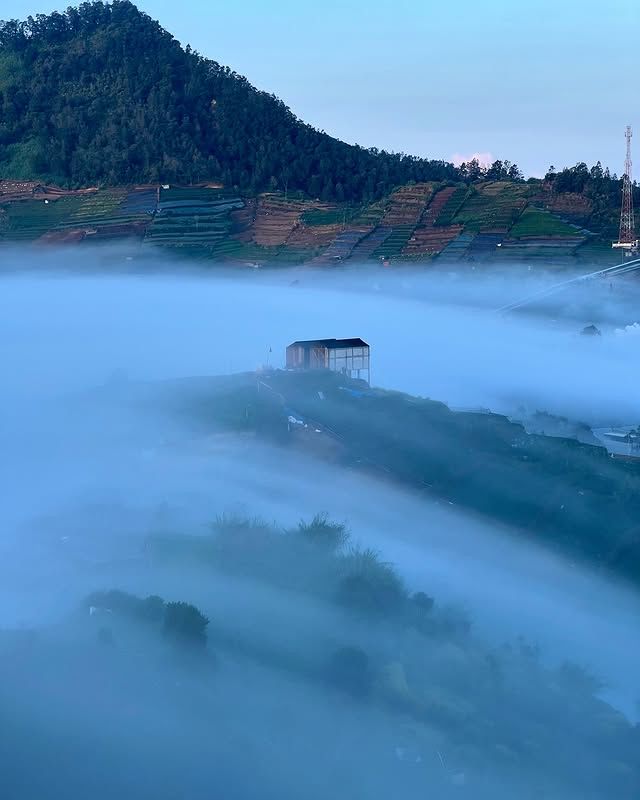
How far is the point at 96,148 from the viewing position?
21.6 m

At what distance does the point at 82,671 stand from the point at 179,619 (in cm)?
74

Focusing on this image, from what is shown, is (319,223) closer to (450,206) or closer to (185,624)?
Result: (450,206)

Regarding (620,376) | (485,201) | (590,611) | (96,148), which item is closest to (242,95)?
(96,148)

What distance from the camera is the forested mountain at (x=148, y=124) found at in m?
21.6

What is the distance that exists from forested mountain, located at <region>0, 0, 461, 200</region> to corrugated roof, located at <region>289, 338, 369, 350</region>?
887 centimetres

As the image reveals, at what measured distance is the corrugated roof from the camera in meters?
13.0

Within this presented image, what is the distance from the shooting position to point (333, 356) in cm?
1300

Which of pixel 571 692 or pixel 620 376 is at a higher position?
pixel 620 376

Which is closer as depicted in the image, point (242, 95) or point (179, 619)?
point (179, 619)

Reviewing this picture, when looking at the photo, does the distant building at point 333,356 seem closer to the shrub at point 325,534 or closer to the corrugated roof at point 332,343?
the corrugated roof at point 332,343

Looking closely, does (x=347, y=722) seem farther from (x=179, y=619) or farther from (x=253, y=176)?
(x=253, y=176)

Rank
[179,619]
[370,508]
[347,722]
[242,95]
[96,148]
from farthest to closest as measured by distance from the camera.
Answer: [242,95]
[96,148]
[370,508]
[179,619]
[347,722]

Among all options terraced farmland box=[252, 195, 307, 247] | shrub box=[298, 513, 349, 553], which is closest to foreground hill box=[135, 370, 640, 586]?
shrub box=[298, 513, 349, 553]

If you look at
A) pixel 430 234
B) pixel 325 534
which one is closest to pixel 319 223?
pixel 430 234
